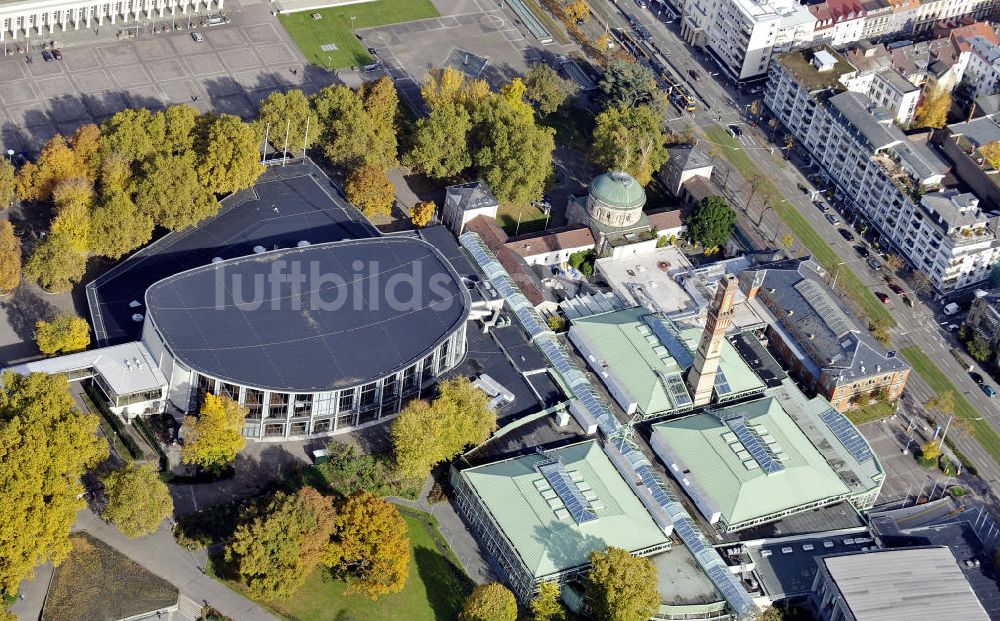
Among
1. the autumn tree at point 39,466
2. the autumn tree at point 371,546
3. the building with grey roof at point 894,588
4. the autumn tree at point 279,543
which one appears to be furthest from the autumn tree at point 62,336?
the building with grey roof at point 894,588

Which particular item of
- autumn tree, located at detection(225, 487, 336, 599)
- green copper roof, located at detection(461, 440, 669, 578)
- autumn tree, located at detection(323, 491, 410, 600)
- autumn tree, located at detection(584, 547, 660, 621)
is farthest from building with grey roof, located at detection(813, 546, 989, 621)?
autumn tree, located at detection(225, 487, 336, 599)

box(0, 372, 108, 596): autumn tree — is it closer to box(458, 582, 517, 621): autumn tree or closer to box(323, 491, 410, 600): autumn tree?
box(323, 491, 410, 600): autumn tree

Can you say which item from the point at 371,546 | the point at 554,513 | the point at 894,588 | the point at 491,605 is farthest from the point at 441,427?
the point at 894,588

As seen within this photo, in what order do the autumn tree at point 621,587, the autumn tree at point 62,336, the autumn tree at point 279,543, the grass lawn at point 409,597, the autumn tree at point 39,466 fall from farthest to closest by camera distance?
the autumn tree at point 62,336 → the grass lawn at point 409,597 → the autumn tree at point 621,587 → the autumn tree at point 279,543 → the autumn tree at point 39,466

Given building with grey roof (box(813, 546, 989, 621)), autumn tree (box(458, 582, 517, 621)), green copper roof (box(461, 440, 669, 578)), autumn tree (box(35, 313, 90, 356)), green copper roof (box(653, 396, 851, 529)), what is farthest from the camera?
autumn tree (box(35, 313, 90, 356))

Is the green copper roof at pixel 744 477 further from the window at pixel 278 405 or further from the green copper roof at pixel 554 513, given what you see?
the window at pixel 278 405

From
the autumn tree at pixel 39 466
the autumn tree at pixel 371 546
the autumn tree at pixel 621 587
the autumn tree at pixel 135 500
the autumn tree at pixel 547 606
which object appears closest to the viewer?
the autumn tree at pixel 39 466
